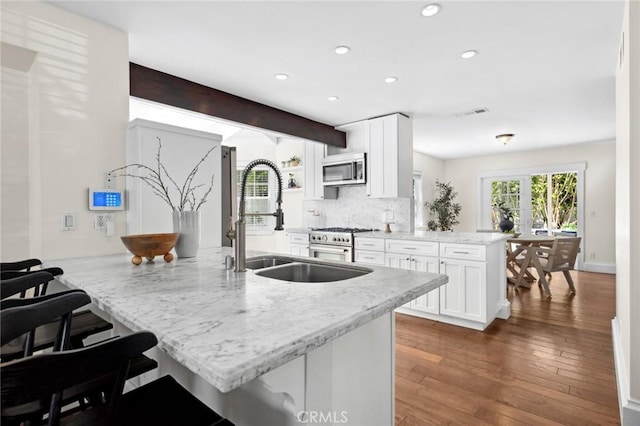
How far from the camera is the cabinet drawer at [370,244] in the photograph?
3727 millimetres

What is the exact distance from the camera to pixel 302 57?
2.61 meters

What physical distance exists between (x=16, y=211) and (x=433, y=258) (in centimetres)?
329

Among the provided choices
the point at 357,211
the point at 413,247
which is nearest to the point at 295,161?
the point at 357,211

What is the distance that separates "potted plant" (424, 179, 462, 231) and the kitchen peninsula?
604cm

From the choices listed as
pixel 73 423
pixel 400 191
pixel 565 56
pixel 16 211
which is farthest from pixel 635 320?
pixel 16 211

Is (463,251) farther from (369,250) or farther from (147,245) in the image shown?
(147,245)

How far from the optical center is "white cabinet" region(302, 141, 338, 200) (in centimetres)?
484

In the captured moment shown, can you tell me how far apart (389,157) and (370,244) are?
3.76ft

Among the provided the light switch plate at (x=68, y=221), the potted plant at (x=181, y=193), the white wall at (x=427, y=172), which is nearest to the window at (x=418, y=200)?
the white wall at (x=427, y=172)

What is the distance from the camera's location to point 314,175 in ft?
16.1

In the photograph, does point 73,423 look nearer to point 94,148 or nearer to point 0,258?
point 0,258

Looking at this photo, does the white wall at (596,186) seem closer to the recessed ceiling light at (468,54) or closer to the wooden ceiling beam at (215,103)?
the wooden ceiling beam at (215,103)

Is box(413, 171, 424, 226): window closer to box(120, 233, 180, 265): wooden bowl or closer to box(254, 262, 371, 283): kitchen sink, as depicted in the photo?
box(254, 262, 371, 283): kitchen sink

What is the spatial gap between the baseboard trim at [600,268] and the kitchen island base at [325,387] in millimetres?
6611
